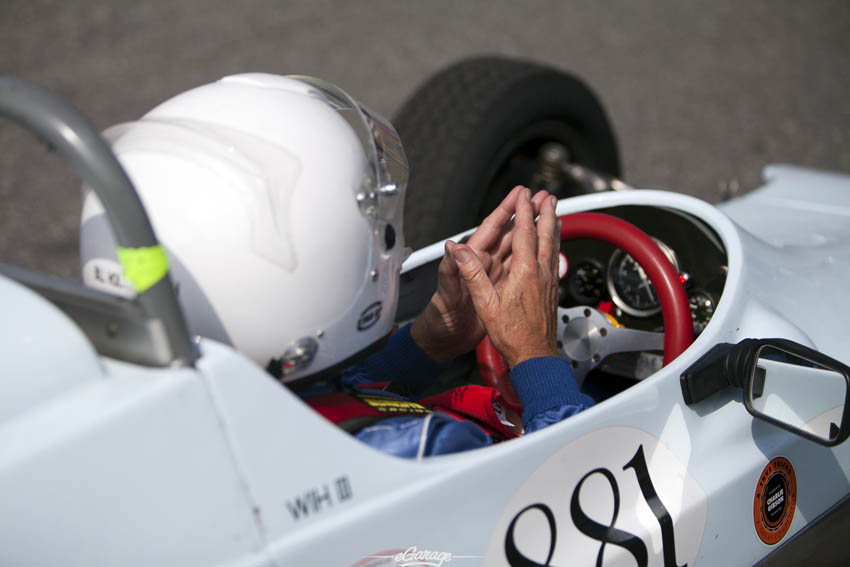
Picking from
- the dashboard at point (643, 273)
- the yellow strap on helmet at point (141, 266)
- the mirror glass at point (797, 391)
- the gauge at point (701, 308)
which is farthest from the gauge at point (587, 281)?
the yellow strap on helmet at point (141, 266)

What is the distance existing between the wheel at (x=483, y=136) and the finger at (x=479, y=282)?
1081 mm

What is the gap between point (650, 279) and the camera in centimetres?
170

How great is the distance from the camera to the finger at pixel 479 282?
1.50 metres

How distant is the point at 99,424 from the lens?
97 centimetres

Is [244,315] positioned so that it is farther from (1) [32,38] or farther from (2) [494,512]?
(1) [32,38]

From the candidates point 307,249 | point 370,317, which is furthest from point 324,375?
point 307,249

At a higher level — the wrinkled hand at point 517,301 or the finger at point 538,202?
the finger at point 538,202

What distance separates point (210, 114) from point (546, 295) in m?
0.70

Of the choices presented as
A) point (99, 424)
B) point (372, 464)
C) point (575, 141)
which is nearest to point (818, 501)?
point (372, 464)

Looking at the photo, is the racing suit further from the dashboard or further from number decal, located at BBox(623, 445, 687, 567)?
the dashboard

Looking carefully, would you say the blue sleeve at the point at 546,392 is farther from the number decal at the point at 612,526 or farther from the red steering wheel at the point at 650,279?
the red steering wheel at the point at 650,279

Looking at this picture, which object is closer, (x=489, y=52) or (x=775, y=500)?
(x=775, y=500)

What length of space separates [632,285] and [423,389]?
57cm

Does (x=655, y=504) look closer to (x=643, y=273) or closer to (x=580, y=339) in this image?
(x=580, y=339)
